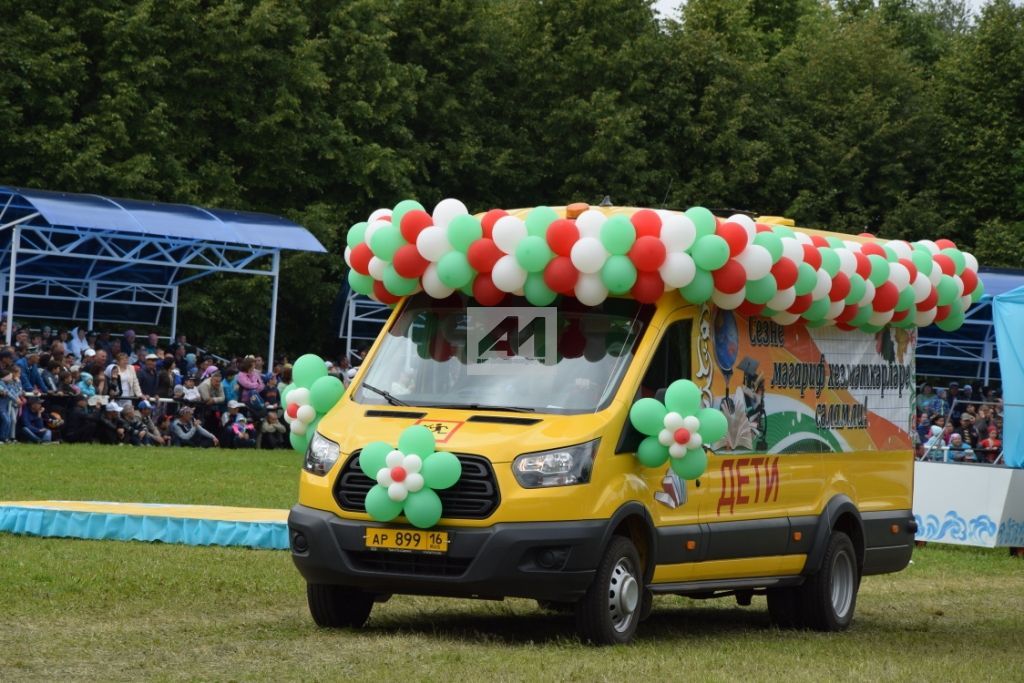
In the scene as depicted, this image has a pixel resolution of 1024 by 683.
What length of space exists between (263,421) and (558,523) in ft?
77.5

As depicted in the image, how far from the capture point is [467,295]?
1244 centimetres

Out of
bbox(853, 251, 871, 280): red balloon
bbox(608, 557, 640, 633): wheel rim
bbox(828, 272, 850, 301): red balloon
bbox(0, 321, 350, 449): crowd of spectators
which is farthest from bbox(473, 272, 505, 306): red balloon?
bbox(0, 321, 350, 449): crowd of spectators

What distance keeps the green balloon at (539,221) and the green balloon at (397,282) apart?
0.89 metres

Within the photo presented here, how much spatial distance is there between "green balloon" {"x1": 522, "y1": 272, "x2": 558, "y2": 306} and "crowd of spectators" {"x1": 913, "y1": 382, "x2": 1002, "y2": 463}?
17.3 meters

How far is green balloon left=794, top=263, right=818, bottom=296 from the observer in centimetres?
1295

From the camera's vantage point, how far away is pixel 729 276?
40.0ft

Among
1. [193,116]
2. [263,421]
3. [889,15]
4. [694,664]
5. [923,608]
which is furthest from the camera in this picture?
[889,15]

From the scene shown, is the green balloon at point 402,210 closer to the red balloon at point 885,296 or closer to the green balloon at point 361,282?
the green balloon at point 361,282

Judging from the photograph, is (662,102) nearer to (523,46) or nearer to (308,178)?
(523,46)

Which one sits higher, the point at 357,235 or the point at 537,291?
the point at 357,235

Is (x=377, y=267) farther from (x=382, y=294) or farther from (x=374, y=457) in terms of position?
(x=374, y=457)

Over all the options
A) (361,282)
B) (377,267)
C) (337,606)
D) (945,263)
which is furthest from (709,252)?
(945,263)

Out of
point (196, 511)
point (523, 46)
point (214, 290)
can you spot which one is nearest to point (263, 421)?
Result: point (214, 290)

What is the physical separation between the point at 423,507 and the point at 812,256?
3706 millimetres
